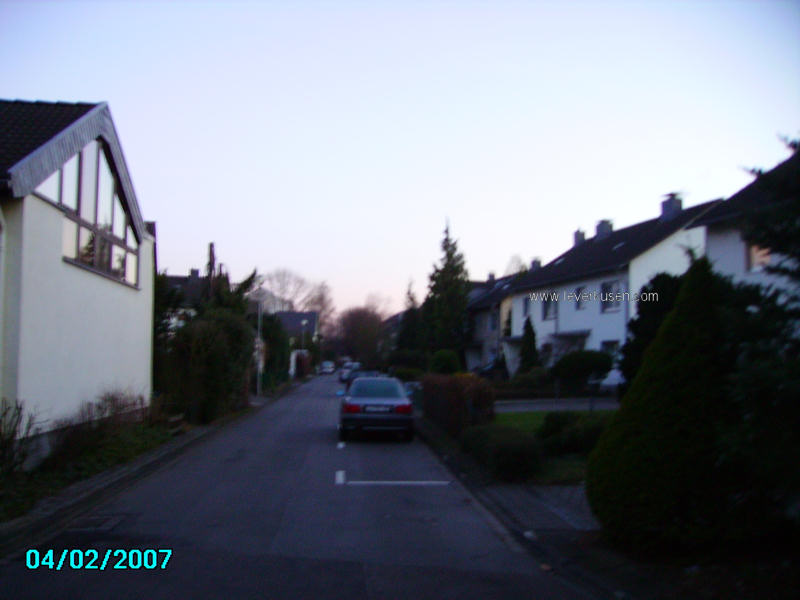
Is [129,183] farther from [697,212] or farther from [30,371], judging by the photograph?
[697,212]

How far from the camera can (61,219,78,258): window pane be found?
13.1 meters

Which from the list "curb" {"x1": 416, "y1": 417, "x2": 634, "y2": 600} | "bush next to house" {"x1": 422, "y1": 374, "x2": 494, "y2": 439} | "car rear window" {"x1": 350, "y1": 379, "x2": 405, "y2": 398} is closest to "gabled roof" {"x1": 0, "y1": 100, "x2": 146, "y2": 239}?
"car rear window" {"x1": 350, "y1": 379, "x2": 405, "y2": 398}

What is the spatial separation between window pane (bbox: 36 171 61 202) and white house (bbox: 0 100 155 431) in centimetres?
2

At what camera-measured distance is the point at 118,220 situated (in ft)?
55.8

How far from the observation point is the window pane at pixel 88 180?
46.8 ft

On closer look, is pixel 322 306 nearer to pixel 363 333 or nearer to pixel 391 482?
pixel 363 333

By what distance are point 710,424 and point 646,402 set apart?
1.95 feet

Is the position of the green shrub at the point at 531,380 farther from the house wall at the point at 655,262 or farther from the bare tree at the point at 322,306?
the bare tree at the point at 322,306

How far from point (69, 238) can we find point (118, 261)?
3485mm

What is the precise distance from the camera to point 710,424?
21.6ft

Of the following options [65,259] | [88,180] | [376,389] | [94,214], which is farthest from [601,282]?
[65,259]

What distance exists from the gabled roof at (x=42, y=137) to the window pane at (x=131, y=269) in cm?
236

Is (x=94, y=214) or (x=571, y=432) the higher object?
(x=94, y=214)
